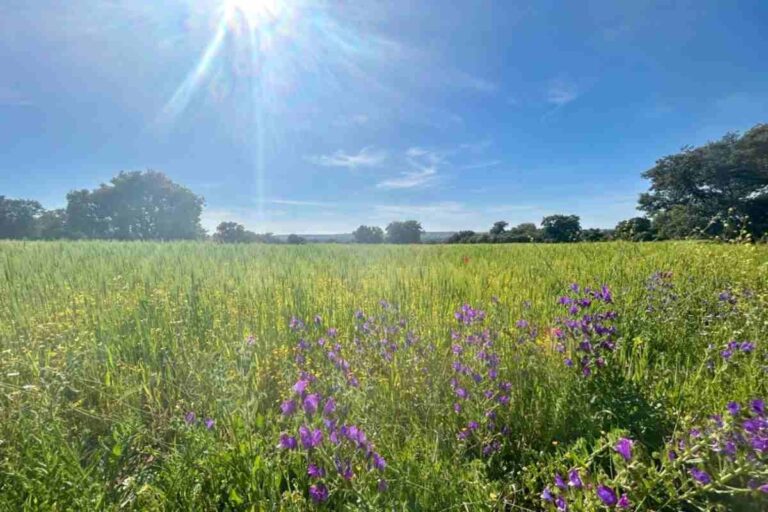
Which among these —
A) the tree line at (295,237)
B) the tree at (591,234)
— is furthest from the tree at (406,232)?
the tree at (591,234)

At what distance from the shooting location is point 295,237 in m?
38.3

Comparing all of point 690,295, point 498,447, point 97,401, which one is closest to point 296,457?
point 498,447

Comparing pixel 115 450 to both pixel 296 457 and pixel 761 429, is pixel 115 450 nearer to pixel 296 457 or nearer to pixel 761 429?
pixel 296 457

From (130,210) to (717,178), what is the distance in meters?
74.4

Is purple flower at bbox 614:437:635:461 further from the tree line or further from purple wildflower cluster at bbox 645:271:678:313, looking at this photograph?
the tree line

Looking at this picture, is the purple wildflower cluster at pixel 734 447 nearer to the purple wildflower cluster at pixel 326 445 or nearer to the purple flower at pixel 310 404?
the purple wildflower cluster at pixel 326 445

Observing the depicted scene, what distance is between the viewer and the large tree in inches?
1371

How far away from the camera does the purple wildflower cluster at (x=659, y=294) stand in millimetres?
2772

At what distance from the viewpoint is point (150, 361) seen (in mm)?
2117

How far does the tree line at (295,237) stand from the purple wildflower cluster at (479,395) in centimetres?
2896

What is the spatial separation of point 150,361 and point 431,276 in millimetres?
3371

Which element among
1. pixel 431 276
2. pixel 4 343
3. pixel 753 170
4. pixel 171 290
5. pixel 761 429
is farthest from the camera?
pixel 753 170

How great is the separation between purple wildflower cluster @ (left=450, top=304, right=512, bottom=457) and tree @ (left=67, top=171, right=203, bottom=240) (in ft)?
184

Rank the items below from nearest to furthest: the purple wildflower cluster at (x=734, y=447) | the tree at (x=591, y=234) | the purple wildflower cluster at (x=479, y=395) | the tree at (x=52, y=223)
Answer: the purple wildflower cluster at (x=734, y=447)
the purple wildflower cluster at (x=479, y=395)
the tree at (x=591, y=234)
the tree at (x=52, y=223)
